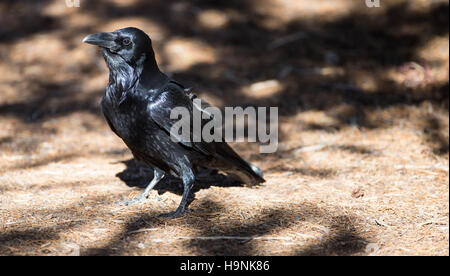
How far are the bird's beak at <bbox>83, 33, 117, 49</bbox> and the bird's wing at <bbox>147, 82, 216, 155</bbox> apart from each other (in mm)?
499

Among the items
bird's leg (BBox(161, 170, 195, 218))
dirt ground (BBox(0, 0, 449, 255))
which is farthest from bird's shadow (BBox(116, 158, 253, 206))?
bird's leg (BBox(161, 170, 195, 218))

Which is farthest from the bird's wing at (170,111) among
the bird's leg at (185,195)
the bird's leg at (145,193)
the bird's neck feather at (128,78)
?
the bird's leg at (145,193)

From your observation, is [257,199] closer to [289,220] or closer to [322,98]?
[289,220]

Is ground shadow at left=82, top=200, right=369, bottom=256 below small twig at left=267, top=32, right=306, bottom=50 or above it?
below

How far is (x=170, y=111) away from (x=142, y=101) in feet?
0.73

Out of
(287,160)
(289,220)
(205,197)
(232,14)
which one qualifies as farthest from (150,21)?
(289,220)

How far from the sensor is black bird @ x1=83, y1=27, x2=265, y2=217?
3.69 metres

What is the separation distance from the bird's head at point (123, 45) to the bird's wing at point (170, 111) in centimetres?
32

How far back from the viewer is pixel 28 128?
6039 mm

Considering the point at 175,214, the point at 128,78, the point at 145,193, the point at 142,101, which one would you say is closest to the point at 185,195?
the point at 175,214

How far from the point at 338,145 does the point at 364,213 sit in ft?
5.91

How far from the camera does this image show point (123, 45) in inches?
146

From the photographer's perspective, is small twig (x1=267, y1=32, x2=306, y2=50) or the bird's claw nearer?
the bird's claw

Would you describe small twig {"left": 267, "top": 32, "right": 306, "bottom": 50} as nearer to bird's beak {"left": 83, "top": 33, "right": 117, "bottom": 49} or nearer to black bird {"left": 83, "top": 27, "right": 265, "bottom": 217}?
black bird {"left": 83, "top": 27, "right": 265, "bottom": 217}
